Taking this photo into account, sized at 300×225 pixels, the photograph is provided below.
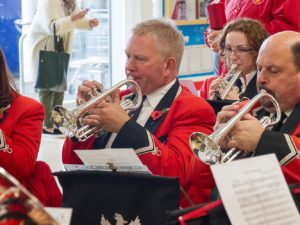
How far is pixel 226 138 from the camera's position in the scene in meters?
2.24

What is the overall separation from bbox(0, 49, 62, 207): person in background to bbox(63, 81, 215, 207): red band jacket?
0.51ft

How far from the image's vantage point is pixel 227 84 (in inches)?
135

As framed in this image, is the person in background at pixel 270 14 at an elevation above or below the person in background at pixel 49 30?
above

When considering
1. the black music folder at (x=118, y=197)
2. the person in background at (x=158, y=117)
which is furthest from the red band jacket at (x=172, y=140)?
the black music folder at (x=118, y=197)

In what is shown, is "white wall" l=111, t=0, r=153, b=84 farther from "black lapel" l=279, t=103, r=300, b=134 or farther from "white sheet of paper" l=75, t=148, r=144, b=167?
"white sheet of paper" l=75, t=148, r=144, b=167

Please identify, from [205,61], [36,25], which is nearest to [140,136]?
[36,25]

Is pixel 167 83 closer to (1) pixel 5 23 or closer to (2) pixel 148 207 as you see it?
(2) pixel 148 207

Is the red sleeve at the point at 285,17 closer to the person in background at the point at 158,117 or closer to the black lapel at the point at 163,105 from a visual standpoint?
the person in background at the point at 158,117

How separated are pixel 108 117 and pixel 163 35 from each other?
504 millimetres

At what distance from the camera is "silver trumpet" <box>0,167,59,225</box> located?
1001 millimetres

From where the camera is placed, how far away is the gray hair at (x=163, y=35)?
2648 mm

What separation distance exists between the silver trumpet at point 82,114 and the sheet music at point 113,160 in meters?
0.29

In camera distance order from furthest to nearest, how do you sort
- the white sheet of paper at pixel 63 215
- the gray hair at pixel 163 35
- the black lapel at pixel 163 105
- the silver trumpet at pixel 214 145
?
1. the gray hair at pixel 163 35
2. the black lapel at pixel 163 105
3. the silver trumpet at pixel 214 145
4. the white sheet of paper at pixel 63 215

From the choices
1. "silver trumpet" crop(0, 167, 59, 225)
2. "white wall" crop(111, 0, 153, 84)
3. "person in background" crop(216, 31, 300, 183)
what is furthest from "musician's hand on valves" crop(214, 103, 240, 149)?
"white wall" crop(111, 0, 153, 84)
